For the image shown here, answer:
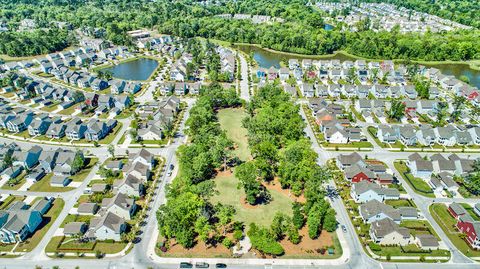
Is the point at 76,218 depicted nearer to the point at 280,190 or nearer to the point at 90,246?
the point at 90,246

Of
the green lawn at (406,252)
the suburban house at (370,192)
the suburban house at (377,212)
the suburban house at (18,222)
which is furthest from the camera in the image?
the suburban house at (370,192)

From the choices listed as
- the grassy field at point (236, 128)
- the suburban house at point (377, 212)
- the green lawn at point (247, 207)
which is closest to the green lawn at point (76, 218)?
the green lawn at point (247, 207)

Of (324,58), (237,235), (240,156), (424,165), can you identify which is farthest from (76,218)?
(324,58)

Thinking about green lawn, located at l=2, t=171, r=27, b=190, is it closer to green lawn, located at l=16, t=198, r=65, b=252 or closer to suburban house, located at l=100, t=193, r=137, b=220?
green lawn, located at l=16, t=198, r=65, b=252

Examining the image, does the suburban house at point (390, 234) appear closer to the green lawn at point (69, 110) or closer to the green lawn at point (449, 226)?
the green lawn at point (449, 226)

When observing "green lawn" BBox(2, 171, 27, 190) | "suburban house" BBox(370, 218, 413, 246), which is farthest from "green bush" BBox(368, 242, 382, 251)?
"green lawn" BBox(2, 171, 27, 190)

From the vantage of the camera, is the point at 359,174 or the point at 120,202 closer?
the point at 120,202

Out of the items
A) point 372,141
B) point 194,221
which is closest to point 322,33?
point 372,141
